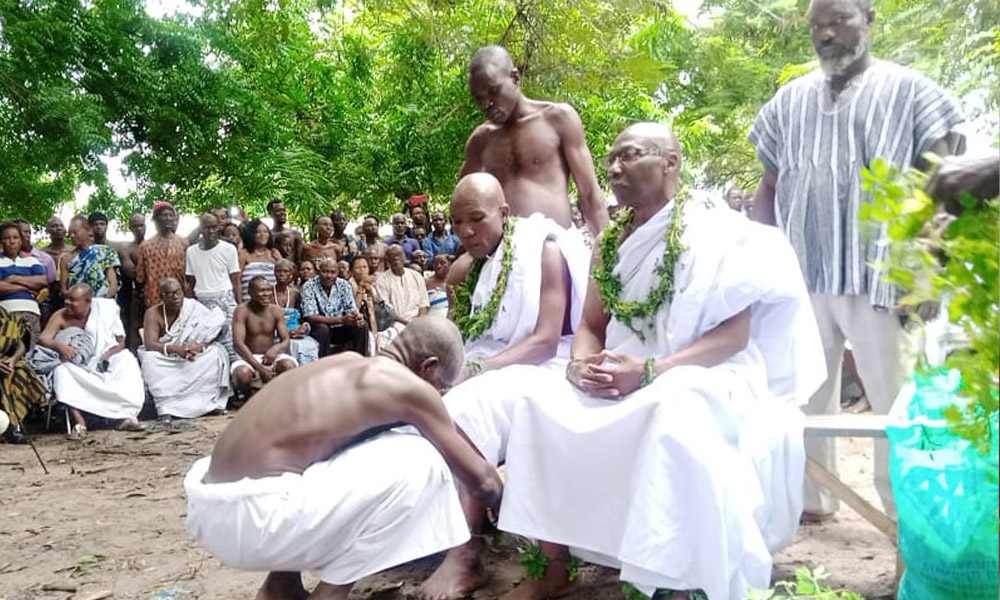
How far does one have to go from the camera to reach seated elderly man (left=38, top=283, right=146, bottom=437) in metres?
8.20

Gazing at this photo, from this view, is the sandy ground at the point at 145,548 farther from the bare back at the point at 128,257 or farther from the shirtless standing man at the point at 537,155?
the bare back at the point at 128,257

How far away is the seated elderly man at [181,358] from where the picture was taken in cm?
887

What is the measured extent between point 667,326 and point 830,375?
1211 mm

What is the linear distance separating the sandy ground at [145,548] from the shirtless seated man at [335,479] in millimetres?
600

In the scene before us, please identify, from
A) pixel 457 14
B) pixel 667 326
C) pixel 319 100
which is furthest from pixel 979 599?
pixel 319 100

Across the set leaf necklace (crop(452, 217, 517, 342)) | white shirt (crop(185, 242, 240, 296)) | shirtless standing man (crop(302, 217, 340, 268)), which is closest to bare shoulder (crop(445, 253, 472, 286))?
leaf necklace (crop(452, 217, 517, 342))

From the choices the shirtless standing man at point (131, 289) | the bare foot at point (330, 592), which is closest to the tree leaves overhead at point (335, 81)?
the shirtless standing man at point (131, 289)

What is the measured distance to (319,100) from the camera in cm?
1545

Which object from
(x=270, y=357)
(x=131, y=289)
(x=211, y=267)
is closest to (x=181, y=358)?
(x=270, y=357)

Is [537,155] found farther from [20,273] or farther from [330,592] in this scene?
[20,273]

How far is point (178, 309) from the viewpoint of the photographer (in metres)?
9.09

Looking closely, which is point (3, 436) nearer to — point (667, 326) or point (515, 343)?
point (515, 343)

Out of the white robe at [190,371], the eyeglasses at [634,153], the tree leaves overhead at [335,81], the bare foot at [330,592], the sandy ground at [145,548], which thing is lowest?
the sandy ground at [145,548]

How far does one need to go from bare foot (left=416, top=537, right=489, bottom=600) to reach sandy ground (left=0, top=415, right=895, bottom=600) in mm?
70
